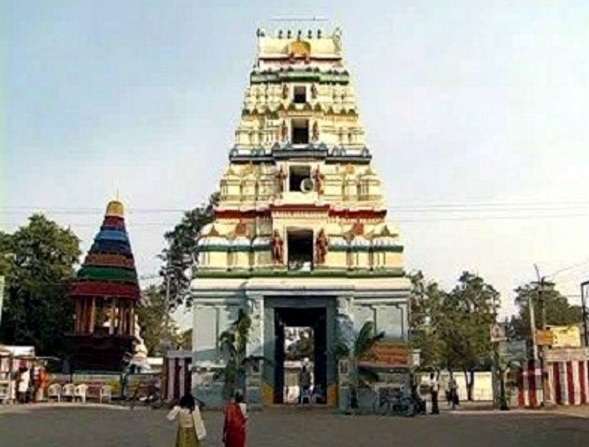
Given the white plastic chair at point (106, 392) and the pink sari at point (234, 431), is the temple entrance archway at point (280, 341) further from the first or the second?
the pink sari at point (234, 431)

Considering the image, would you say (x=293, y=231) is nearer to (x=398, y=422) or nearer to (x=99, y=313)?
(x=398, y=422)

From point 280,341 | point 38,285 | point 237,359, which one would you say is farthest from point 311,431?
point 38,285

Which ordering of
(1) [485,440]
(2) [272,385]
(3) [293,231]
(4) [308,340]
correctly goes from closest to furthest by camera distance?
(1) [485,440] < (2) [272,385] < (3) [293,231] < (4) [308,340]

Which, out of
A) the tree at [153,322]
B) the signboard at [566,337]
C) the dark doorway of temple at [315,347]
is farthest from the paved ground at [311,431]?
the tree at [153,322]

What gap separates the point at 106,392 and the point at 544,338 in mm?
20109

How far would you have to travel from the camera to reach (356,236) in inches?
1216

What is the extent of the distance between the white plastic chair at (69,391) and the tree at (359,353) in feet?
47.9

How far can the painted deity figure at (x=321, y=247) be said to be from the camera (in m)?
30.3

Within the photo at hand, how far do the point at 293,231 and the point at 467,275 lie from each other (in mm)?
33952

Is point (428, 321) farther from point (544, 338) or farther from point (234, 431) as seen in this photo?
point (234, 431)

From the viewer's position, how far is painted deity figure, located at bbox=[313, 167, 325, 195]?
31.5m

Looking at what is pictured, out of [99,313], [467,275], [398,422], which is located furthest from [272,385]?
[467,275]

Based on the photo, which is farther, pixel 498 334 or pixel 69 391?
pixel 69 391

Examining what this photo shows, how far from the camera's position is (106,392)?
3750cm
